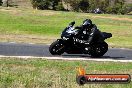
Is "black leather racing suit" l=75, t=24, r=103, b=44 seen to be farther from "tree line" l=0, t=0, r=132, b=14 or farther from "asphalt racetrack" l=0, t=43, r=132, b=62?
"tree line" l=0, t=0, r=132, b=14

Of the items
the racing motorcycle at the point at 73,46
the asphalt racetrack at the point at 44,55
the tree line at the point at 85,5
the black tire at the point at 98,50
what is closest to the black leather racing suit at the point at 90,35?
the racing motorcycle at the point at 73,46

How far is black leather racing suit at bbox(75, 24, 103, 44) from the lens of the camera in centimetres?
1912

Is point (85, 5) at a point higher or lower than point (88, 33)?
lower

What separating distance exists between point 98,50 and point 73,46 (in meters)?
1.07

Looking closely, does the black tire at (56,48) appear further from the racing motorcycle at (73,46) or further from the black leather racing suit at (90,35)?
the black leather racing suit at (90,35)

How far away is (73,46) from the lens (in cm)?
1927

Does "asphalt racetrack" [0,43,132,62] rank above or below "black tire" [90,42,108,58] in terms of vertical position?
below

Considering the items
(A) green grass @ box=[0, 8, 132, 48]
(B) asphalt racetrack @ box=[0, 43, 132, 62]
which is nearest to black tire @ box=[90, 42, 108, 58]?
(B) asphalt racetrack @ box=[0, 43, 132, 62]

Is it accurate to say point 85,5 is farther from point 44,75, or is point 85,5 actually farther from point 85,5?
point 44,75

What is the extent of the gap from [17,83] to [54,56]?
8.74m

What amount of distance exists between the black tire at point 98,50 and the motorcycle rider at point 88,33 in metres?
0.30

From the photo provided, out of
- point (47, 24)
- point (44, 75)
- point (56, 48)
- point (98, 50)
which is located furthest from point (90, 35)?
point (47, 24)

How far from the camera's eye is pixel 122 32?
3931 cm

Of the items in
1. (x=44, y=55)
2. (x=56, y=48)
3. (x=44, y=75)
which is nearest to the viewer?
(x=44, y=75)
